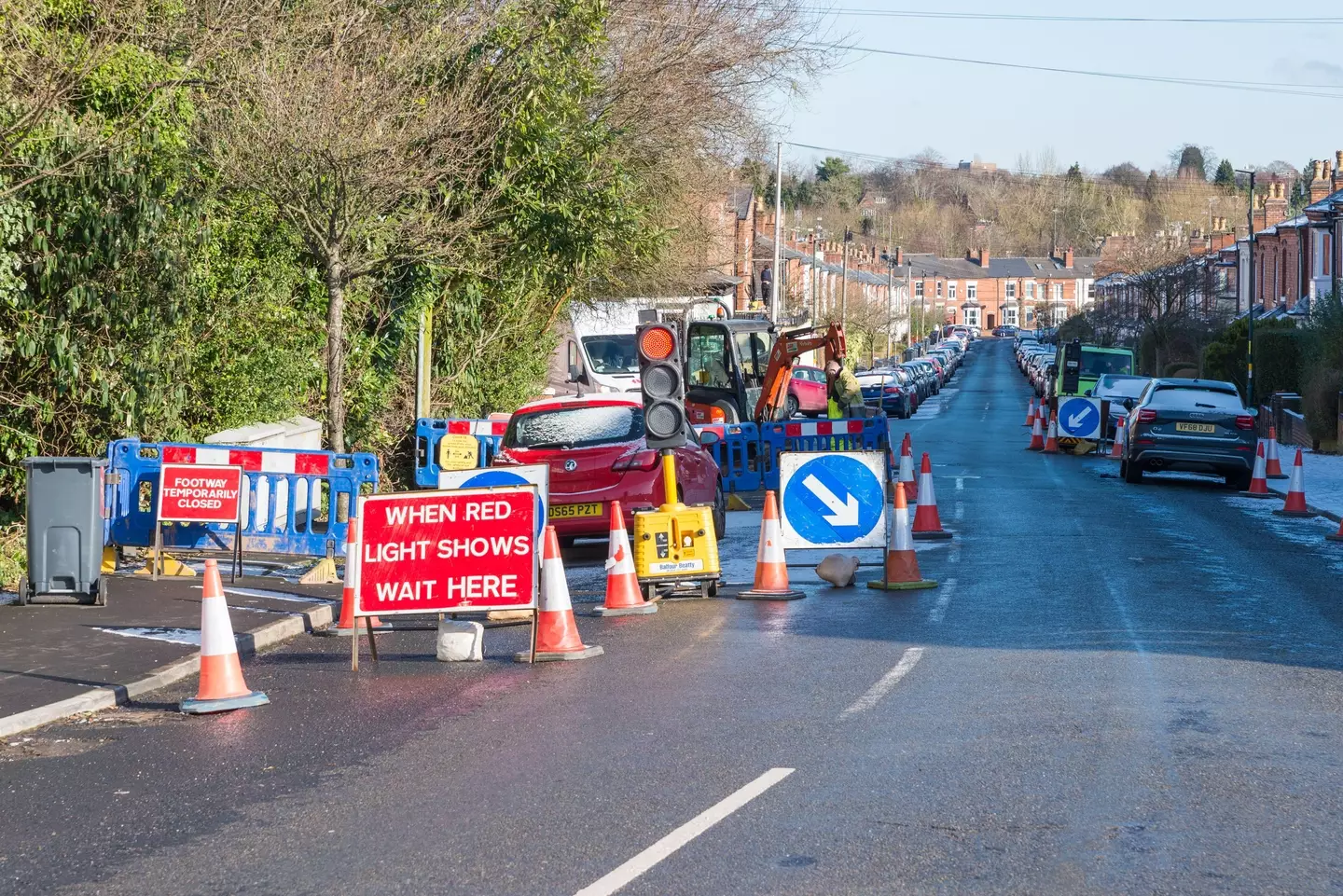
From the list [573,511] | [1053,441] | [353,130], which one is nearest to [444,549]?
[573,511]

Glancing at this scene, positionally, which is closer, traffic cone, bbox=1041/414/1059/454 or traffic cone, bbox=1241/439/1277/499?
traffic cone, bbox=1241/439/1277/499

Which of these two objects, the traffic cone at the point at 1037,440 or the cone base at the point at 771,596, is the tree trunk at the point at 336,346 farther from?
the traffic cone at the point at 1037,440

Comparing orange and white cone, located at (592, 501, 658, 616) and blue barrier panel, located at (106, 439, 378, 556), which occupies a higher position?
blue barrier panel, located at (106, 439, 378, 556)

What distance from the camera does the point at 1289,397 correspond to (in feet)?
125

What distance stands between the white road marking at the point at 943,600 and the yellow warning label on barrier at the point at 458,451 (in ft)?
24.0

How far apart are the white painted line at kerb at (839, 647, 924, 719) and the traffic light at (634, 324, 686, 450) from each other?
4025mm

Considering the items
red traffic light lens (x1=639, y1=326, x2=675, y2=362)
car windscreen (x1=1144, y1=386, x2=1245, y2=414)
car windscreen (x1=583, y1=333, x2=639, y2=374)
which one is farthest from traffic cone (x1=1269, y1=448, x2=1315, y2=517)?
car windscreen (x1=583, y1=333, x2=639, y2=374)

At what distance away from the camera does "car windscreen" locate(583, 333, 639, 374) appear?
34594 millimetres

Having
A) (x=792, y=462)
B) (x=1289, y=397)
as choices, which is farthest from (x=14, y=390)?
(x=1289, y=397)

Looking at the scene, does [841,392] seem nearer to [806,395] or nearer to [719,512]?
[719,512]

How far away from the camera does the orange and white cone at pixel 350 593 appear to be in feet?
33.5

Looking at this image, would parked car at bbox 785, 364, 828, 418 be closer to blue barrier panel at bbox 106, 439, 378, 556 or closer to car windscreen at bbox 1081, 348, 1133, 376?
car windscreen at bbox 1081, 348, 1133, 376

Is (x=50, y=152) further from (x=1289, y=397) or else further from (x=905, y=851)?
(x=1289, y=397)

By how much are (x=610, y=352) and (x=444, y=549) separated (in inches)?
979
